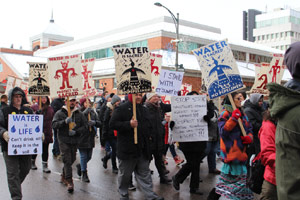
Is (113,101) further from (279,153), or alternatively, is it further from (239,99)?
(279,153)

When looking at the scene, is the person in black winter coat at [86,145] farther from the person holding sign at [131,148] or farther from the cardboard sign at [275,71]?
the cardboard sign at [275,71]

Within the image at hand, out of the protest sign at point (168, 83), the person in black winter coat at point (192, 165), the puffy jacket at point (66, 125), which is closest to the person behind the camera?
the person in black winter coat at point (192, 165)

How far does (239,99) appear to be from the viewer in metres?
5.86

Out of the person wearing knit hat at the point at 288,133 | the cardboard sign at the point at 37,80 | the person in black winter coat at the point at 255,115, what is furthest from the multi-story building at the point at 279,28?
the person wearing knit hat at the point at 288,133

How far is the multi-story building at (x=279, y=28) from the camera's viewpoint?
97.9 metres

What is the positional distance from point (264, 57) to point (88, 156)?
45183 millimetres

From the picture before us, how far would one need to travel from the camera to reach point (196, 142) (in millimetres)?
6980

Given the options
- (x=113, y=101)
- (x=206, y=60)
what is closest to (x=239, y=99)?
(x=206, y=60)

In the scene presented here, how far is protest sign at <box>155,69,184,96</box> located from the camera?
30.3 feet

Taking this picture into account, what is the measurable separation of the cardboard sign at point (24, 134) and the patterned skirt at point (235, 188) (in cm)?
335

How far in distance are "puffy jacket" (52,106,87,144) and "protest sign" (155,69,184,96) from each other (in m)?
2.42

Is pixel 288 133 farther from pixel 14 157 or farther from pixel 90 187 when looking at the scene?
pixel 90 187

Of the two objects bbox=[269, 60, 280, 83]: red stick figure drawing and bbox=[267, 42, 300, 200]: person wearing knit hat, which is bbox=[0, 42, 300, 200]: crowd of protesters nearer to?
bbox=[267, 42, 300, 200]: person wearing knit hat

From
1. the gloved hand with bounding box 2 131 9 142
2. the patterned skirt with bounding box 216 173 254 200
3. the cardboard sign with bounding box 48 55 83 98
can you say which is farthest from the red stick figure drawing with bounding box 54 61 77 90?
the patterned skirt with bounding box 216 173 254 200
